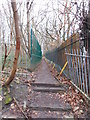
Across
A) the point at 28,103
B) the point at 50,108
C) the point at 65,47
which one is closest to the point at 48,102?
the point at 50,108

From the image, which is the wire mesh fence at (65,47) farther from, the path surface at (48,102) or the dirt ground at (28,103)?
the dirt ground at (28,103)

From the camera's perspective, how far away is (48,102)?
3.27 meters

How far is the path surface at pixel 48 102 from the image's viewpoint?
9.18 ft

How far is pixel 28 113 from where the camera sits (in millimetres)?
2795

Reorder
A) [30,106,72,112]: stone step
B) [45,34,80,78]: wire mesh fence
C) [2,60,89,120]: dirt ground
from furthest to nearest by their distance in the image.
Answer: [45,34,80,78]: wire mesh fence → [30,106,72,112]: stone step → [2,60,89,120]: dirt ground

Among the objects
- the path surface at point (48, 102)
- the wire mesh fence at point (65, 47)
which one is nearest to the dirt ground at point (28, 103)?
the path surface at point (48, 102)

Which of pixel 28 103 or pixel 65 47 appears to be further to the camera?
pixel 65 47

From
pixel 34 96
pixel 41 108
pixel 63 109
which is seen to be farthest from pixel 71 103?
pixel 34 96

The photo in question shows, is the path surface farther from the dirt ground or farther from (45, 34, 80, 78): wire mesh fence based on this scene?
(45, 34, 80, 78): wire mesh fence

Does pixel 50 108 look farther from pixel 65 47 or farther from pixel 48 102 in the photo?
pixel 65 47

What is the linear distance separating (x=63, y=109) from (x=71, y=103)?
1.19ft

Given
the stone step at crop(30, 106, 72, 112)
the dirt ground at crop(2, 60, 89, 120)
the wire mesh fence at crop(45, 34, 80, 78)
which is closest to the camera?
the dirt ground at crop(2, 60, 89, 120)

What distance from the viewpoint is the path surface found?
2.80 m

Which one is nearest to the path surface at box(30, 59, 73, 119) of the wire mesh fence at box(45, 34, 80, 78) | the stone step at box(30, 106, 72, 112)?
the stone step at box(30, 106, 72, 112)
